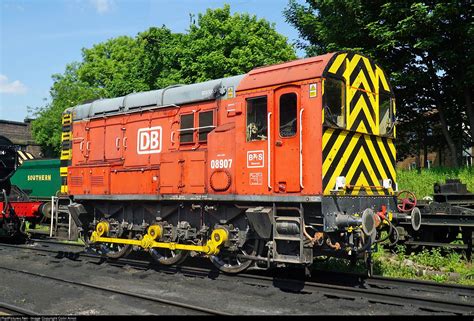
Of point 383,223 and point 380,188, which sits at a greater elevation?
point 380,188

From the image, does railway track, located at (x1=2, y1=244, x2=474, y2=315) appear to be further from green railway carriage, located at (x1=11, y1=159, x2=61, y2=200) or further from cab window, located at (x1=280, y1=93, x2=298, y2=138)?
green railway carriage, located at (x1=11, y1=159, x2=61, y2=200)

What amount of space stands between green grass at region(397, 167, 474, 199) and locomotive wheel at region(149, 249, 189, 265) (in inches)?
392

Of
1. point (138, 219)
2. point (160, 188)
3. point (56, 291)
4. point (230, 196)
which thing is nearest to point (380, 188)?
point (230, 196)

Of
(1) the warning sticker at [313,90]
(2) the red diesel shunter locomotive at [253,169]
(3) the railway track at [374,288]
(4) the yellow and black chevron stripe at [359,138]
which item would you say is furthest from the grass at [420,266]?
(1) the warning sticker at [313,90]

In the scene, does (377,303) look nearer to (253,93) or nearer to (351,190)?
(351,190)

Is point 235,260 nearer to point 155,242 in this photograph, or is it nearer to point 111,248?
point 155,242

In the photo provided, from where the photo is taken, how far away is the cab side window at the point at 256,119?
823 cm

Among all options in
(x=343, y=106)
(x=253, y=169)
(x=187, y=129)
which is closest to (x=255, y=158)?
(x=253, y=169)

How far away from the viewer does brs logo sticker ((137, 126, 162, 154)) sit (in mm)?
10234

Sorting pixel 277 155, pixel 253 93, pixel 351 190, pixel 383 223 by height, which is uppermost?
pixel 253 93

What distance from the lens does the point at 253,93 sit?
8.39 meters

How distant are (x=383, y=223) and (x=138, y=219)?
5.48 meters

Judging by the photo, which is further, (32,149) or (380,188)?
(32,149)

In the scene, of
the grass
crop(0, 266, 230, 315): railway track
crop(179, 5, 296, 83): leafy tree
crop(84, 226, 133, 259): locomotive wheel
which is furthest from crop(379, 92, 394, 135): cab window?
crop(179, 5, 296, 83): leafy tree
